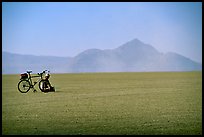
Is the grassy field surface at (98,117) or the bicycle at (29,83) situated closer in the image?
the grassy field surface at (98,117)

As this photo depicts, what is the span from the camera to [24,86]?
12156 mm

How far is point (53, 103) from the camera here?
10844 millimetres

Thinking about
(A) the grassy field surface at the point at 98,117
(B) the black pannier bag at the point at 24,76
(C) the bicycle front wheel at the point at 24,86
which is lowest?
(A) the grassy field surface at the point at 98,117

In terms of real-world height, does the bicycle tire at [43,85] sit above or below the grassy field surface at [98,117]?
above

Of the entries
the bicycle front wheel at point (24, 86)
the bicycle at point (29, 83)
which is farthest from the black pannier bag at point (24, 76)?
the bicycle front wheel at point (24, 86)

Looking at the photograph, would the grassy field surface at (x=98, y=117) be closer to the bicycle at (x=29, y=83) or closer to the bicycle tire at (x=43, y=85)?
the bicycle at (x=29, y=83)

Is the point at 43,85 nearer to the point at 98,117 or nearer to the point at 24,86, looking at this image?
the point at 24,86

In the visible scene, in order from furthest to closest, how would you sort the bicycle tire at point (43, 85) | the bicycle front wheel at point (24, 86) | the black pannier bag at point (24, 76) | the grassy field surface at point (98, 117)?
the bicycle tire at point (43, 85) → the bicycle front wheel at point (24, 86) → the black pannier bag at point (24, 76) → the grassy field surface at point (98, 117)

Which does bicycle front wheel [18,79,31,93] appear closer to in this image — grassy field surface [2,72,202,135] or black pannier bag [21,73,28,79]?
black pannier bag [21,73,28,79]

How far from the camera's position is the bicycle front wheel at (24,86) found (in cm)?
1182

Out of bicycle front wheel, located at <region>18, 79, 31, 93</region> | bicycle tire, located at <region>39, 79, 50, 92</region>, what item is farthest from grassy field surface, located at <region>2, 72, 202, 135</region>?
bicycle tire, located at <region>39, 79, 50, 92</region>

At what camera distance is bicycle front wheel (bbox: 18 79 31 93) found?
465 inches

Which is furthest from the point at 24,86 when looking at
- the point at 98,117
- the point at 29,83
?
the point at 98,117

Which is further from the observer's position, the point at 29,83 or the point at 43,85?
the point at 43,85
